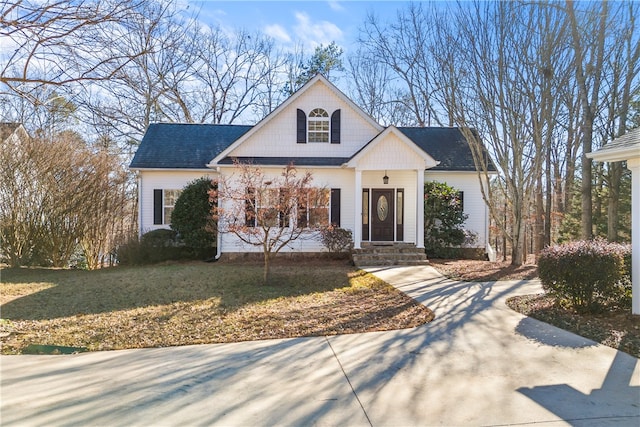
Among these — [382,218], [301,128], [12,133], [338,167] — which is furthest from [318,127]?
[12,133]

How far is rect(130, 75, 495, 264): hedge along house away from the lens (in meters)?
14.1

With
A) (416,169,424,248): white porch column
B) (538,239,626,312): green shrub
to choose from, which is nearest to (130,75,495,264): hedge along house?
(416,169,424,248): white porch column

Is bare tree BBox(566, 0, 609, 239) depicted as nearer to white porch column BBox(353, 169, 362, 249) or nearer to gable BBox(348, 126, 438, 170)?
gable BBox(348, 126, 438, 170)

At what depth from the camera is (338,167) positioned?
14.8 metres

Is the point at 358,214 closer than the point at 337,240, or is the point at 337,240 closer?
the point at 358,214

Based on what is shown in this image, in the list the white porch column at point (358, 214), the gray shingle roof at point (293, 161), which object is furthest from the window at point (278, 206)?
A: the gray shingle roof at point (293, 161)

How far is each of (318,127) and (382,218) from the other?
417 cm

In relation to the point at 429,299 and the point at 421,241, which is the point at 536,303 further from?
the point at 421,241

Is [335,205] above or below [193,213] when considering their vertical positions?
above

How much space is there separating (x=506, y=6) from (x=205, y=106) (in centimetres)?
2103

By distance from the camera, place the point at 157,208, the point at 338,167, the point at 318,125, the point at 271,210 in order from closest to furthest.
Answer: the point at 271,210
the point at 338,167
the point at 318,125
the point at 157,208

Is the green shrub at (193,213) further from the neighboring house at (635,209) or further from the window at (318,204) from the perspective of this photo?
the neighboring house at (635,209)

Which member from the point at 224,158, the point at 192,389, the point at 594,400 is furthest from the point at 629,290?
the point at 224,158

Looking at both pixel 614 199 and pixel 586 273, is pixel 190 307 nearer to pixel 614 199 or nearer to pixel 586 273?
pixel 586 273
